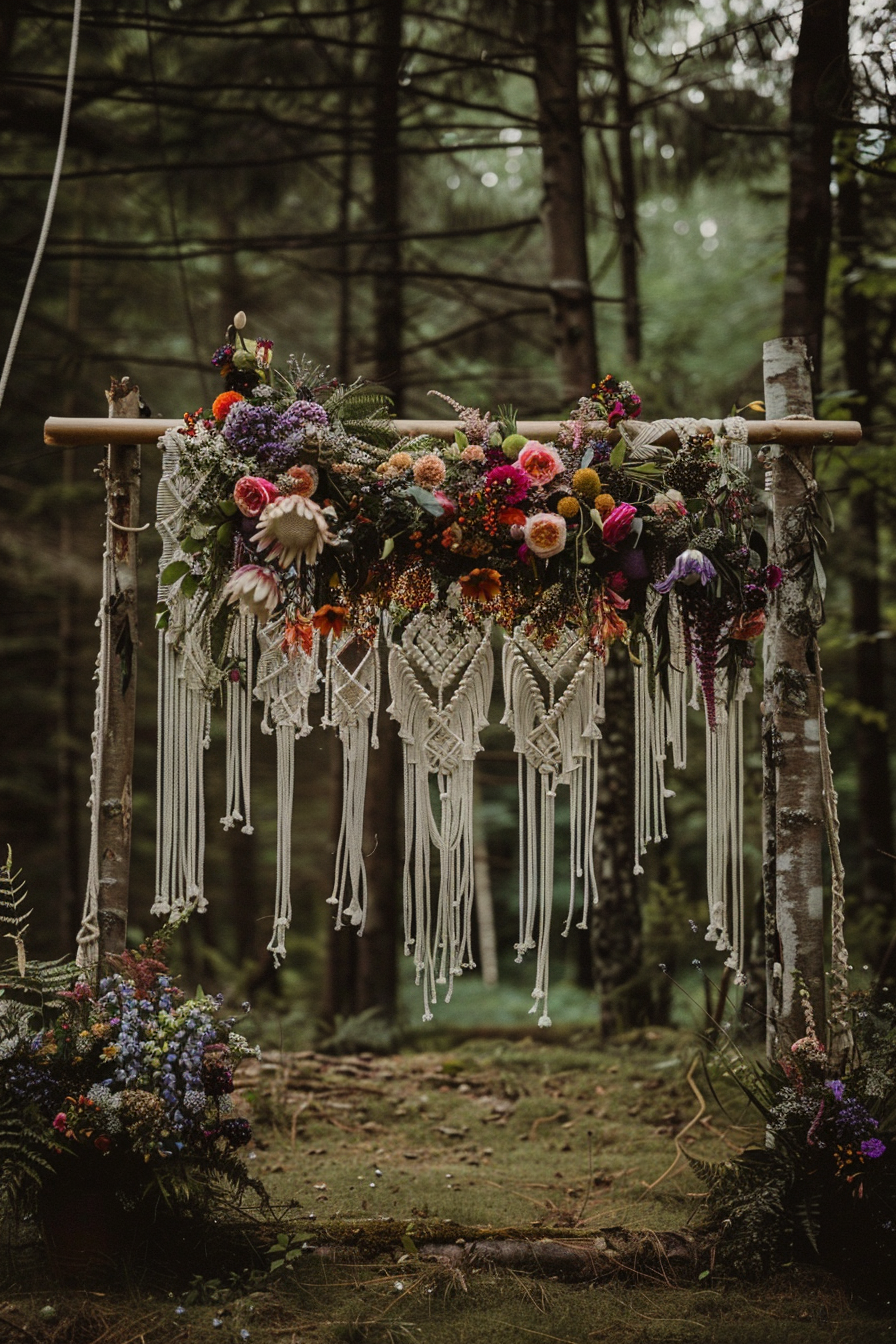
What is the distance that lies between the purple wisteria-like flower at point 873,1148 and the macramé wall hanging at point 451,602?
0.52m

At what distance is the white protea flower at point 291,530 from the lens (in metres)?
2.37

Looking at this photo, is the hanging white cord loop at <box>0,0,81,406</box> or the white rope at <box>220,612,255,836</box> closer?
the hanging white cord loop at <box>0,0,81,406</box>

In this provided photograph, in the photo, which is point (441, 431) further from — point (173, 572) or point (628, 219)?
point (628, 219)

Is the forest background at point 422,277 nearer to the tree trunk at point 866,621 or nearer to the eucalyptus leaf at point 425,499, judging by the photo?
the tree trunk at point 866,621

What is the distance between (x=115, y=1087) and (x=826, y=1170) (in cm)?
174

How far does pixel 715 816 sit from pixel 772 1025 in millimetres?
671

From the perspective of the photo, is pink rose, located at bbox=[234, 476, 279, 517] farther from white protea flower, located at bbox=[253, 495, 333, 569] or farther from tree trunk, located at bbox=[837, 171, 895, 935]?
tree trunk, located at bbox=[837, 171, 895, 935]

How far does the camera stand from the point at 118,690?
2703mm

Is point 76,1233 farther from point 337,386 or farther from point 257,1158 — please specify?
point 337,386

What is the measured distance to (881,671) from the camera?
5496 mm

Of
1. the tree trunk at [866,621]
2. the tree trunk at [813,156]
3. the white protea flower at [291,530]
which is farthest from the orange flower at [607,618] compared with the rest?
the tree trunk at [866,621]

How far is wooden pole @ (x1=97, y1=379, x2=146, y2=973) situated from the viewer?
8.73 feet


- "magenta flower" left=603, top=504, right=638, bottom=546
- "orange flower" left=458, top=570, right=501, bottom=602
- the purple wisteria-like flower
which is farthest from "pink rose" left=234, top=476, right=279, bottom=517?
the purple wisteria-like flower

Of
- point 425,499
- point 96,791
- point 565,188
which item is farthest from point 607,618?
point 565,188
